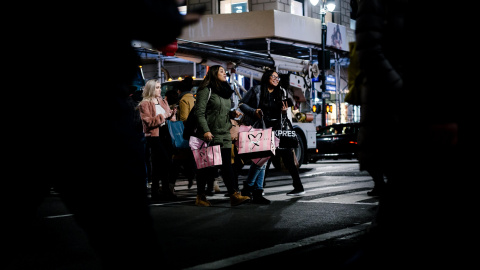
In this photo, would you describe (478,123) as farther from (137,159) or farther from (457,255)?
(137,159)

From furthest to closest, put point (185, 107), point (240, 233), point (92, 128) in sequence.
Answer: point (185, 107)
point (240, 233)
point (92, 128)

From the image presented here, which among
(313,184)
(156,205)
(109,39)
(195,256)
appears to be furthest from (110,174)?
(313,184)

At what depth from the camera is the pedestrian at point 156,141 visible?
879 cm

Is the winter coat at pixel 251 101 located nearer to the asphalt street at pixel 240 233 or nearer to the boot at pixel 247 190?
the boot at pixel 247 190

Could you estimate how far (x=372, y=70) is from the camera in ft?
8.52

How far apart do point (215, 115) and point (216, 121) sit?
0.08m

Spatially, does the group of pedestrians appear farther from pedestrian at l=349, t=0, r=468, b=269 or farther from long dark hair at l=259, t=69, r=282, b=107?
pedestrian at l=349, t=0, r=468, b=269

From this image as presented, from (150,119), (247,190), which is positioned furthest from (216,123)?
(150,119)

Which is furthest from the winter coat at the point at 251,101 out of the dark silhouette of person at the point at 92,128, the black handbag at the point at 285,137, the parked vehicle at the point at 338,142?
the parked vehicle at the point at 338,142

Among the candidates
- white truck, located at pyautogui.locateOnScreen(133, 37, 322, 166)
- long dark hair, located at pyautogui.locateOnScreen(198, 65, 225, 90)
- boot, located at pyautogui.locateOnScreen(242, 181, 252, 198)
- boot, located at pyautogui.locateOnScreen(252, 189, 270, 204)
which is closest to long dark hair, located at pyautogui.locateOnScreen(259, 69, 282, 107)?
long dark hair, located at pyautogui.locateOnScreen(198, 65, 225, 90)

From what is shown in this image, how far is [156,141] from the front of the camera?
8.92m

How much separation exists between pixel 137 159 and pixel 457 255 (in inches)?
41.7

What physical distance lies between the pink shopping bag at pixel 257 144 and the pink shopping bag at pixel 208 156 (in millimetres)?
491

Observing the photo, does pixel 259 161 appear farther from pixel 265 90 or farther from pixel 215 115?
pixel 265 90
